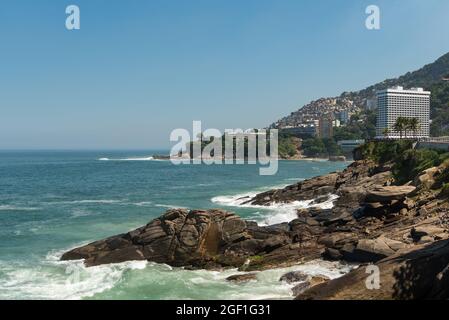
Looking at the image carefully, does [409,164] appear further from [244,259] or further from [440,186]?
[244,259]

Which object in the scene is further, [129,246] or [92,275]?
[129,246]

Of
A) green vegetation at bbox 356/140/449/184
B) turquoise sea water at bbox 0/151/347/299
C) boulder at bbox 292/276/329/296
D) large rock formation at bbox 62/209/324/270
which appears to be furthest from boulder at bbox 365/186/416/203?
boulder at bbox 292/276/329/296

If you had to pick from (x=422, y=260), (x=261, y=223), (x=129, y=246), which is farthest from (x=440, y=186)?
(x=129, y=246)

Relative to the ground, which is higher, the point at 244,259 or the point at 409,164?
the point at 409,164

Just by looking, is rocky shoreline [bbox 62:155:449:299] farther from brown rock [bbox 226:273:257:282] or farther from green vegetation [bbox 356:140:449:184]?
green vegetation [bbox 356:140:449:184]

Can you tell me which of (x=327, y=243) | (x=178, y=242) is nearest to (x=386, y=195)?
(x=327, y=243)

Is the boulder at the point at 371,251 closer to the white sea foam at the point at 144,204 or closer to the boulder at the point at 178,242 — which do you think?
the boulder at the point at 178,242

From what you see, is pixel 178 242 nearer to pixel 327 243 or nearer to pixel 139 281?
pixel 139 281
